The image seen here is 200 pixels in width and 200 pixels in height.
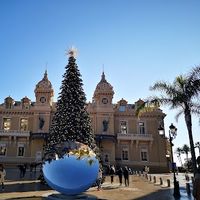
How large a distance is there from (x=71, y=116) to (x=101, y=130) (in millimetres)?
25501

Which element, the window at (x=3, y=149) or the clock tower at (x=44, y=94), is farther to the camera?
the clock tower at (x=44, y=94)

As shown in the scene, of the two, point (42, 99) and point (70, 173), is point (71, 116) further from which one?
point (42, 99)

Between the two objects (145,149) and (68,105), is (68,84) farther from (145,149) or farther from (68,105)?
(145,149)

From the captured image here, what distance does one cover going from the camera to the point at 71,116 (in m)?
19.9

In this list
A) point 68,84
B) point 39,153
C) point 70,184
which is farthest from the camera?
point 39,153

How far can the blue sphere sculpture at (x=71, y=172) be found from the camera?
1033 cm

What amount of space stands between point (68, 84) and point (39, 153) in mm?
25711

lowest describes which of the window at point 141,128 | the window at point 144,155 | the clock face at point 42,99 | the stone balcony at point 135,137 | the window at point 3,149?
the window at point 144,155

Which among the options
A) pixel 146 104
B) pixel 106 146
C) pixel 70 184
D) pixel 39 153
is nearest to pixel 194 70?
pixel 146 104

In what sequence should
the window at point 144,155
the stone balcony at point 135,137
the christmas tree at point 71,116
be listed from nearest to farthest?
1. the christmas tree at point 71,116
2. the stone balcony at point 135,137
3. the window at point 144,155

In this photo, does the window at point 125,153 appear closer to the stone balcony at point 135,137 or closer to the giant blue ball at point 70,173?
the stone balcony at point 135,137

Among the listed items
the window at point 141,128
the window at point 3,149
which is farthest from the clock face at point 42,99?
the window at point 141,128

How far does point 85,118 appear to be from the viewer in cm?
2062

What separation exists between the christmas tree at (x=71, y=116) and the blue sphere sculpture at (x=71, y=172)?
7.21 m
